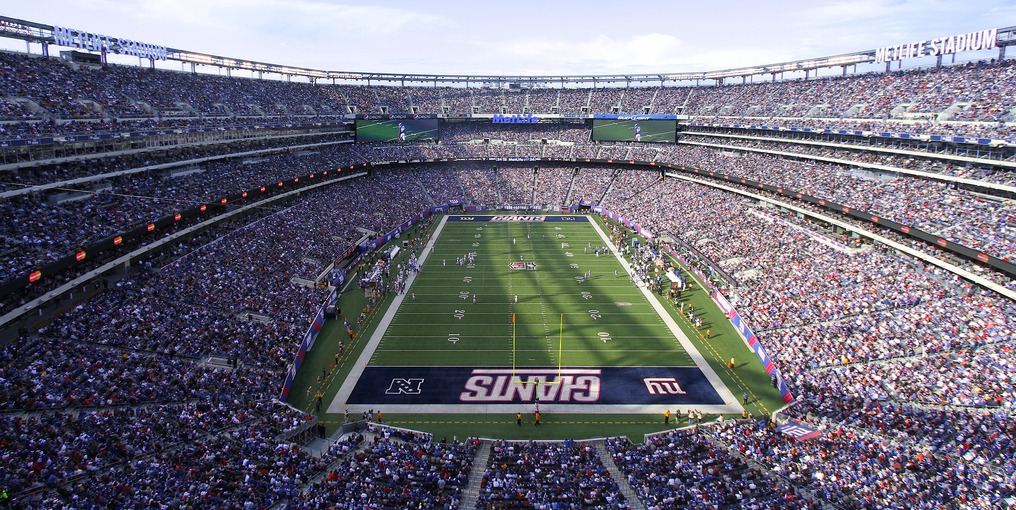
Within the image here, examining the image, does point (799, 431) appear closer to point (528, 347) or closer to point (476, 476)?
point (476, 476)

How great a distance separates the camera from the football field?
958 inches

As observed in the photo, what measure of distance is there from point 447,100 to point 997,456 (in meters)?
70.8

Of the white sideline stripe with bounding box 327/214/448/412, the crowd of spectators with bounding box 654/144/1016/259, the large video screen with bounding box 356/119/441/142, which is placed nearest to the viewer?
the white sideline stripe with bounding box 327/214/448/412

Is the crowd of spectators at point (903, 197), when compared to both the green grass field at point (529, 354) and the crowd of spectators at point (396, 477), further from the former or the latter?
the crowd of spectators at point (396, 477)

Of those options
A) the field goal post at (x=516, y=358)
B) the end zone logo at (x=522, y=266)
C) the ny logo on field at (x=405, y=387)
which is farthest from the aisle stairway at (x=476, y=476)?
the end zone logo at (x=522, y=266)

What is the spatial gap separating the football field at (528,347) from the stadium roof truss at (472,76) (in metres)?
27.9

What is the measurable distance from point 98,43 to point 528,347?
36.3 m

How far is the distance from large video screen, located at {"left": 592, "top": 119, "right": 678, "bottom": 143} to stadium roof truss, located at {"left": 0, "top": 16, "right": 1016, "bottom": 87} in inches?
381

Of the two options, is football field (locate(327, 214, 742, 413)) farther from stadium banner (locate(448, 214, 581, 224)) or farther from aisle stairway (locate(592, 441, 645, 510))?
stadium banner (locate(448, 214, 581, 224))

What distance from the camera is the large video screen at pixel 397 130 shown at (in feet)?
221

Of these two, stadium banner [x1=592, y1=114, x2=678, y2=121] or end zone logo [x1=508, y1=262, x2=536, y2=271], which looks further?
stadium banner [x1=592, y1=114, x2=678, y2=121]

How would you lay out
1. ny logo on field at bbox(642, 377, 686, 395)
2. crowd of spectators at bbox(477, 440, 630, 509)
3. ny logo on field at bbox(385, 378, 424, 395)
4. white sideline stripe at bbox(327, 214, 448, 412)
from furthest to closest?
ny logo on field at bbox(642, 377, 686, 395) < ny logo on field at bbox(385, 378, 424, 395) < white sideline stripe at bbox(327, 214, 448, 412) < crowd of spectators at bbox(477, 440, 630, 509)

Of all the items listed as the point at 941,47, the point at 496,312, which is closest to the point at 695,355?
the point at 496,312

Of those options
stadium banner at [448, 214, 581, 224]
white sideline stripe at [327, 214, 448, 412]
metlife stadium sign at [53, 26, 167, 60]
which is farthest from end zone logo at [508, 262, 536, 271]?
metlife stadium sign at [53, 26, 167, 60]
